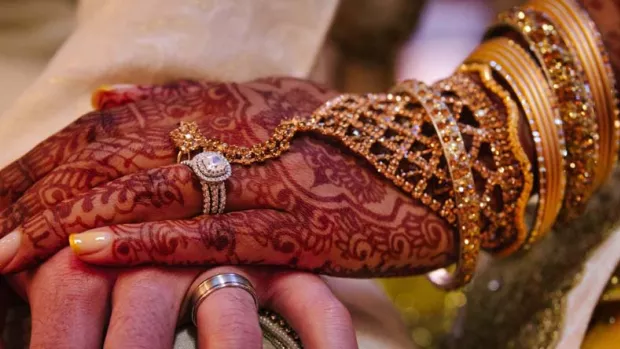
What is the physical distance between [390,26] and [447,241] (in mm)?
803

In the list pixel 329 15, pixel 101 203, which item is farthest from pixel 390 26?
pixel 101 203

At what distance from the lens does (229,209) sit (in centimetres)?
64

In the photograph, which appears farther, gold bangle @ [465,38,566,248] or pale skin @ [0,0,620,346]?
gold bangle @ [465,38,566,248]

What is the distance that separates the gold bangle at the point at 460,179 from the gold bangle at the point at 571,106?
166mm

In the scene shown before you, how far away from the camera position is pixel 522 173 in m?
0.76

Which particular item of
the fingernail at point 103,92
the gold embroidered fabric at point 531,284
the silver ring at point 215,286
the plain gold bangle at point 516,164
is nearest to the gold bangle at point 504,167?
the plain gold bangle at point 516,164

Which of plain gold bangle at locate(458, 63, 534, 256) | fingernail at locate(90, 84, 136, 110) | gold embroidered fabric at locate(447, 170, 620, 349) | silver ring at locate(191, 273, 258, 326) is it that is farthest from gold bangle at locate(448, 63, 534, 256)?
fingernail at locate(90, 84, 136, 110)

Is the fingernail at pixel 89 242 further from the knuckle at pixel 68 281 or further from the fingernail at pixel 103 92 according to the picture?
the fingernail at pixel 103 92

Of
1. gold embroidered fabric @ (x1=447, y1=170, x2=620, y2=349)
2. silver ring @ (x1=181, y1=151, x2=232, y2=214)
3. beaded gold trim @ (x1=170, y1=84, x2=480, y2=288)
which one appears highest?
beaded gold trim @ (x1=170, y1=84, x2=480, y2=288)

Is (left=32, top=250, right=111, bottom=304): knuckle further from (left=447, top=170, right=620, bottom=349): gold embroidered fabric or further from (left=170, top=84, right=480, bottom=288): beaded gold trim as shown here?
(left=447, top=170, right=620, bottom=349): gold embroidered fabric

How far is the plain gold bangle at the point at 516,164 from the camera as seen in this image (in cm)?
76

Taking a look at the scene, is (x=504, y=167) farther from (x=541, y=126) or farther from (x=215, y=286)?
(x=215, y=286)

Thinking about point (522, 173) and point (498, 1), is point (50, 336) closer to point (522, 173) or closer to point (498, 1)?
point (522, 173)

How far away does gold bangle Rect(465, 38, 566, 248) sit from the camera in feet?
2.55
